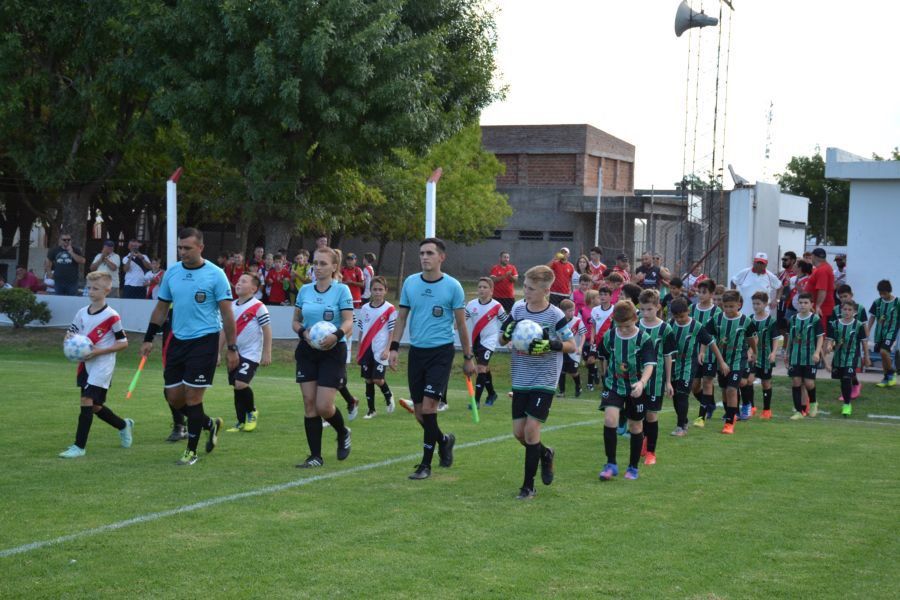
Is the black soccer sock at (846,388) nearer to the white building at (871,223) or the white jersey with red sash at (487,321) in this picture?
the white jersey with red sash at (487,321)

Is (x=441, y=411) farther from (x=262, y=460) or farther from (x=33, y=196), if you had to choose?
(x=33, y=196)

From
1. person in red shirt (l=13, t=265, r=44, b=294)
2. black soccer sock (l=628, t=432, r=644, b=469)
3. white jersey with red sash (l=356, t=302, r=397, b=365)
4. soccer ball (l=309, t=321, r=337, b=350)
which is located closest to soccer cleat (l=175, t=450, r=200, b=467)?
soccer ball (l=309, t=321, r=337, b=350)

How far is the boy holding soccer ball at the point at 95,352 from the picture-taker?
33.4 ft

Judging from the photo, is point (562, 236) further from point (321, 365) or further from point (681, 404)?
point (321, 365)

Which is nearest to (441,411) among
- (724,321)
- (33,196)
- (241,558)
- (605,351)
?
(724,321)

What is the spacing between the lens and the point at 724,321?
14078mm

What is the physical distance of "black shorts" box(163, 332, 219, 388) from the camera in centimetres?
977

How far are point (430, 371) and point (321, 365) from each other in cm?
104

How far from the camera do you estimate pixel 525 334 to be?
27.5 ft

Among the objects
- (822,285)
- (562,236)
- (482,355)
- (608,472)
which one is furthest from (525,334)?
(562,236)

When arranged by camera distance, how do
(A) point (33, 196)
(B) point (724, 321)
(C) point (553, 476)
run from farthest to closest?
(A) point (33, 196) → (B) point (724, 321) → (C) point (553, 476)

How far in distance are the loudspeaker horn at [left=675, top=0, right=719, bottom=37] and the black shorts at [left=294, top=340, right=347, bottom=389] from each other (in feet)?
68.6

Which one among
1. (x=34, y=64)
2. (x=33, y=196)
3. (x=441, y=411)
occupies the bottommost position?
(x=441, y=411)

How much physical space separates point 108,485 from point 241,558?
8.77ft
